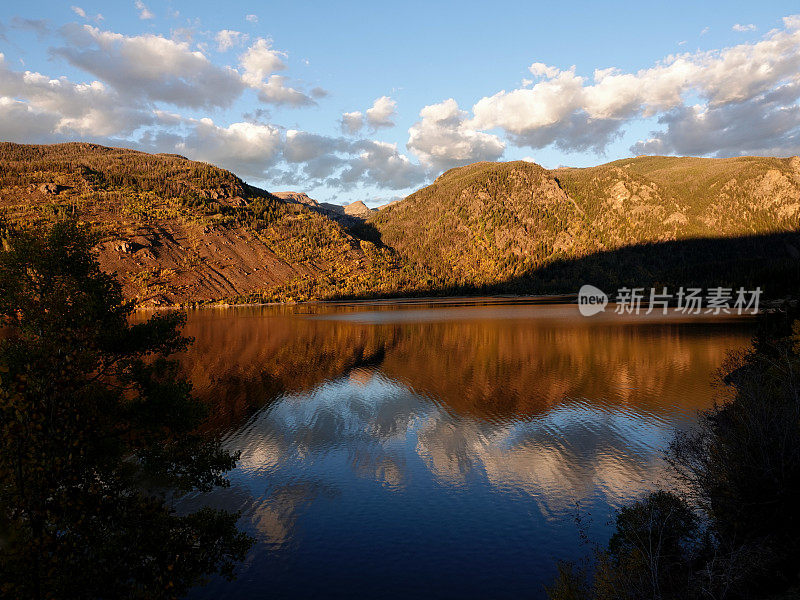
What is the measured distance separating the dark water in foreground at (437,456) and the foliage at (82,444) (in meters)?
4.59

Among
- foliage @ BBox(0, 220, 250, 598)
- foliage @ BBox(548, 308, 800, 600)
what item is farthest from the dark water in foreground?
foliage @ BBox(0, 220, 250, 598)

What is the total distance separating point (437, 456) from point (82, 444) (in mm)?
27293

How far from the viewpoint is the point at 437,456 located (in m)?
37.3

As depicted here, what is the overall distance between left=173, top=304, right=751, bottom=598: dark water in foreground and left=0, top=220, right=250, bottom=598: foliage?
4.59 metres

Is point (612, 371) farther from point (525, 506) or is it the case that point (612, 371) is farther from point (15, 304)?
point (15, 304)

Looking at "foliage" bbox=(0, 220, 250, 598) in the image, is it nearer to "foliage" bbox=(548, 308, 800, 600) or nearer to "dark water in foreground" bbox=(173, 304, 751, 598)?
"dark water in foreground" bbox=(173, 304, 751, 598)

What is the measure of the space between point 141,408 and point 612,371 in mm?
64319

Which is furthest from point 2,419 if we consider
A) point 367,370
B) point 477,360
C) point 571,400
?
point 477,360

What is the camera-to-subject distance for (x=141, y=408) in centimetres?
2319

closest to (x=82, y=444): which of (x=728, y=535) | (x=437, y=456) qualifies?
(x=728, y=535)

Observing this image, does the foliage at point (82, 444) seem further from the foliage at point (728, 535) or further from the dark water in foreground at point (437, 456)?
the foliage at point (728, 535)

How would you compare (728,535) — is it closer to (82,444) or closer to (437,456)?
(437,456)

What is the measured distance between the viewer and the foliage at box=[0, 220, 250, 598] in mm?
12617

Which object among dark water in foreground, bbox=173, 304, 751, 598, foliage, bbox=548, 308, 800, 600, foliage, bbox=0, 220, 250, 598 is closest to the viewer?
foliage, bbox=0, 220, 250, 598
